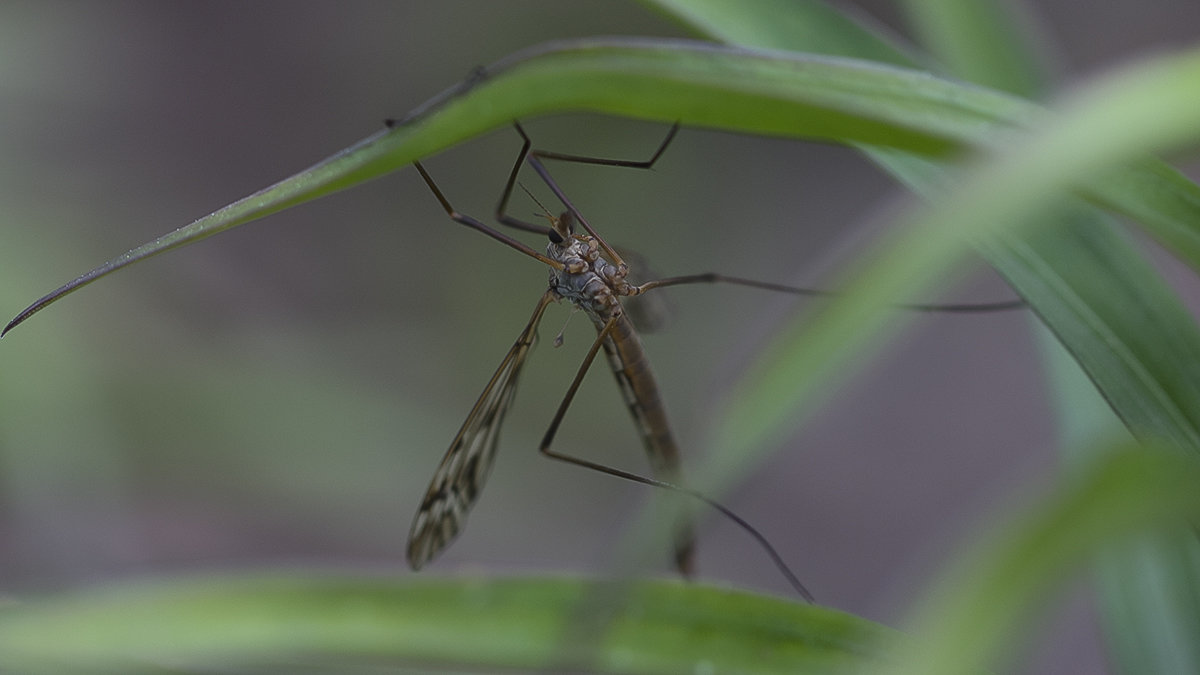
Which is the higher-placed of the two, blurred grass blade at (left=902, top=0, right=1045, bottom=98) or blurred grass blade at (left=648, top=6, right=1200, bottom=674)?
blurred grass blade at (left=902, top=0, right=1045, bottom=98)

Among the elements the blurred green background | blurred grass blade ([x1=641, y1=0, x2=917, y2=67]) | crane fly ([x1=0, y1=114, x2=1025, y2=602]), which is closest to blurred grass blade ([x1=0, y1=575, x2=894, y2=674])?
crane fly ([x1=0, y1=114, x2=1025, y2=602])

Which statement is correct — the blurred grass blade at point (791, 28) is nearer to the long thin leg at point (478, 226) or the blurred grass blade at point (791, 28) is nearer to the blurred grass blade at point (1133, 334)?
the blurred grass blade at point (1133, 334)

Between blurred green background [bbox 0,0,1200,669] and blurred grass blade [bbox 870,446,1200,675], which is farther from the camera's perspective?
blurred green background [bbox 0,0,1200,669]

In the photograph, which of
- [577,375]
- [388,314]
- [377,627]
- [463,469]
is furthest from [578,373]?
[388,314]

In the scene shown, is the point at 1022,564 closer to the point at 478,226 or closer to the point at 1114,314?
the point at 1114,314

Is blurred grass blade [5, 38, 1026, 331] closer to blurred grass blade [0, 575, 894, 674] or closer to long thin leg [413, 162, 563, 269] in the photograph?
blurred grass blade [0, 575, 894, 674]
